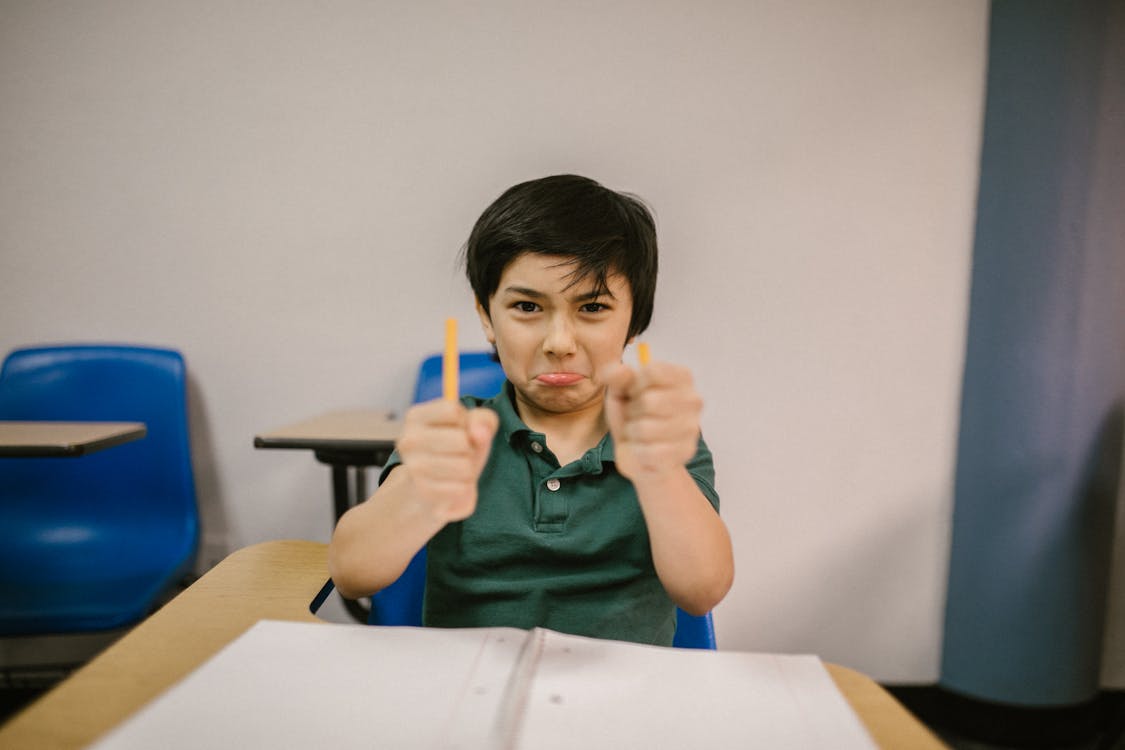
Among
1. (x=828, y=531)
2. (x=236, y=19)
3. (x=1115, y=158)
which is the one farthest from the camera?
(x=828, y=531)

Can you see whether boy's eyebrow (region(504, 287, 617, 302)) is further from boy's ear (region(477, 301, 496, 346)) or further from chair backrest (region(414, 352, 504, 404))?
chair backrest (region(414, 352, 504, 404))

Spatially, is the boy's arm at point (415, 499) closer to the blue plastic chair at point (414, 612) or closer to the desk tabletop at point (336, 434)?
the blue plastic chair at point (414, 612)

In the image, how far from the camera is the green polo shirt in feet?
2.57

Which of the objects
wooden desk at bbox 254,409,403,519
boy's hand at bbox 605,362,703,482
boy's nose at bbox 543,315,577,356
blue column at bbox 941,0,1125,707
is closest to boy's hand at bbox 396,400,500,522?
boy's hand at bbox 605,362,703,482

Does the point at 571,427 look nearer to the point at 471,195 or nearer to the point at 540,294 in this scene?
the point at 540,294

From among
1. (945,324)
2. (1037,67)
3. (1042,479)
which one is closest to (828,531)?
(1042,479)

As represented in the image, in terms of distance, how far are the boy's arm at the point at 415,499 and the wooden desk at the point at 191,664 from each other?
0.22 ft

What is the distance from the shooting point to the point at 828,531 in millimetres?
1846

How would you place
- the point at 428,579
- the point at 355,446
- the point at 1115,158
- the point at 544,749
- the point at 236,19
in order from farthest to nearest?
1. the point at 236,19
2. the point at 1115,158
3. the point at 355,446
4. the point at 428,579
5. the point at 544,749

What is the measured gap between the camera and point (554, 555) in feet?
2.59

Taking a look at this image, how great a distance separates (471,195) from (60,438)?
1.11 metres

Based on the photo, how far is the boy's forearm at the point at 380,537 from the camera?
0.67 metres

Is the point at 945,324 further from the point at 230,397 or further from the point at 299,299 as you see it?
the point at 230,397

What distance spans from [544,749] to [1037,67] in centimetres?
199
